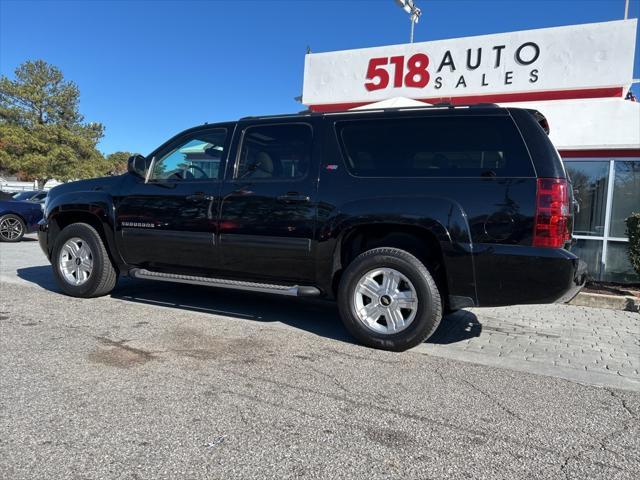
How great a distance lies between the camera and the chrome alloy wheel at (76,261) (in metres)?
6.03

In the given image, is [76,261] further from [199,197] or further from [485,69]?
[485,69]

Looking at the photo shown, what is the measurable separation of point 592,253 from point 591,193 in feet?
3.41

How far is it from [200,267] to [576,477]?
390 centimetres

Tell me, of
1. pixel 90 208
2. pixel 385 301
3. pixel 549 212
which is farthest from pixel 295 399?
pixel 90 208

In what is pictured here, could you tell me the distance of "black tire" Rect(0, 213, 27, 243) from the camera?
12477 millimetres

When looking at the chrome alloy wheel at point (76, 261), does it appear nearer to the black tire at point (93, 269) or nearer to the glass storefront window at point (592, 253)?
the black tire at point (93, 269)

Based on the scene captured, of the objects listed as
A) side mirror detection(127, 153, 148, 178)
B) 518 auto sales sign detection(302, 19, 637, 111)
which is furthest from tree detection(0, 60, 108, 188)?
side mirror detection(127, 153, 148, 178)

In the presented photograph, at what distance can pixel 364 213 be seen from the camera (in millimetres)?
4383

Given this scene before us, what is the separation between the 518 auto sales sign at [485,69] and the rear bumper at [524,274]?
22.8ft

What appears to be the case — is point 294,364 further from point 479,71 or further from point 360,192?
point 479,71

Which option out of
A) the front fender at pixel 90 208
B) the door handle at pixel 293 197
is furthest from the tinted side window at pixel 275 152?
the front fender at pixel 90 208

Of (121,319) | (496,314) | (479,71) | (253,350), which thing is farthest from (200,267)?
(479,71)

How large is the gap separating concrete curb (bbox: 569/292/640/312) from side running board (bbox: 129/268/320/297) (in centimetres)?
456

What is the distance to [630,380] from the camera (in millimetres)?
4027
